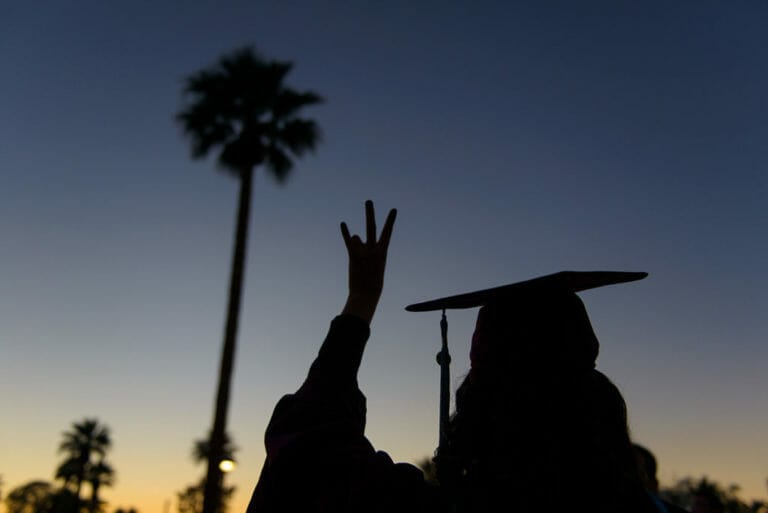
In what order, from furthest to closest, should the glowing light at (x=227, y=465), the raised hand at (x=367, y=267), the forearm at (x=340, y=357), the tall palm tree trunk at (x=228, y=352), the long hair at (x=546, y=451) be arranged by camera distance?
the tall palm tree trunk at (x=228, y=352) → the glowing light at (x=227, y=465) → the raised hand at (x=367, y=267) → the forearm at (x=340, y=357) → the long hair at (x=546, y=451)

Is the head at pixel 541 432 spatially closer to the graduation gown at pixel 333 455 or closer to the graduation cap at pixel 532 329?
the graduation cap at pixel 532 329

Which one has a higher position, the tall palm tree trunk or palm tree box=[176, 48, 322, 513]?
palm tree box=[176, 48, 322, 513]

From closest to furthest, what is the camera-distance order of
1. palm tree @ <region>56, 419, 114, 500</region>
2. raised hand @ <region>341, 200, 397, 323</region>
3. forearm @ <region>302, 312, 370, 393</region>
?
forearm @ <region>302, 312, 370, 393</region> → raised hand @ <region>341, 200, 397, 323</region> → palm tree @ <region>56, 419, 114, 500</region>

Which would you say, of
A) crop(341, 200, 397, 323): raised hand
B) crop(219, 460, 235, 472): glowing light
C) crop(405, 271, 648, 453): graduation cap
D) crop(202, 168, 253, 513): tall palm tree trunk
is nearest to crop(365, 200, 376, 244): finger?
crop(341, 200, 397, 323): raised hand

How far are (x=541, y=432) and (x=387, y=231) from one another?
2.62ft

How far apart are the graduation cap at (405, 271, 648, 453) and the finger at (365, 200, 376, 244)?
17.8 inches

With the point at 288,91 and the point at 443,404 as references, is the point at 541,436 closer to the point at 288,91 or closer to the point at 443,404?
the point at 443,404

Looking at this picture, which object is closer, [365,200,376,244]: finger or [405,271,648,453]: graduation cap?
[405,271,648,453]: graduation cap

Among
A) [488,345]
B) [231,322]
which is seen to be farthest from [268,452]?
[231,322]

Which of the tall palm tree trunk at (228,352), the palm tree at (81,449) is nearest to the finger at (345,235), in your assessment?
the tall palm tree trunk at (228,352)

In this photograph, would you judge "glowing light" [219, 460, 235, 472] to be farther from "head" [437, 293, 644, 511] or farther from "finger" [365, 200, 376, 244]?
"head" [437, 293, 644, 511]

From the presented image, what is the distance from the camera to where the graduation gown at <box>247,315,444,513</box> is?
5.49 feet

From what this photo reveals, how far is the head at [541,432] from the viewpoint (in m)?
1.61

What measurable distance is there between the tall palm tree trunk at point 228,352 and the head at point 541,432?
14119 mm
